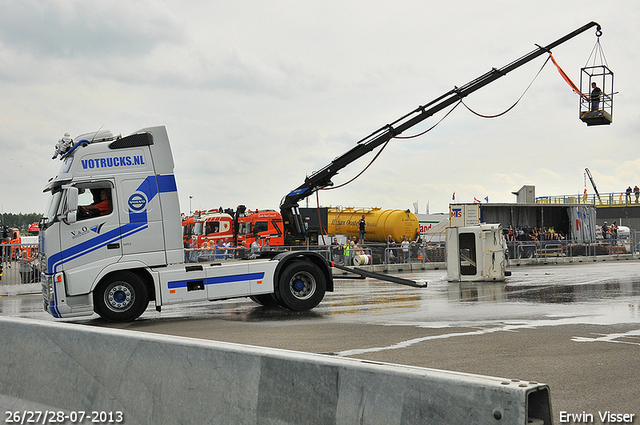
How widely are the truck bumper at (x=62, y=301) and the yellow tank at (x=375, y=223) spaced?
3020 cm

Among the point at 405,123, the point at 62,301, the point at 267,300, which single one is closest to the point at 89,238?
the point at 62,301

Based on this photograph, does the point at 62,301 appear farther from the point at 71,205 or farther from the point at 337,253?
the point at 337,253

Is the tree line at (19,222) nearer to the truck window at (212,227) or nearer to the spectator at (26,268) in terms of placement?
the spectator at (26,268)

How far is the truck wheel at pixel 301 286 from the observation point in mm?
11734

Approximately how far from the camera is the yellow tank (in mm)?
39281

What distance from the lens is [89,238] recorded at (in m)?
10.3

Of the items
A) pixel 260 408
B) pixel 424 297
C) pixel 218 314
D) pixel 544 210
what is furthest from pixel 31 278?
pixel 544 210

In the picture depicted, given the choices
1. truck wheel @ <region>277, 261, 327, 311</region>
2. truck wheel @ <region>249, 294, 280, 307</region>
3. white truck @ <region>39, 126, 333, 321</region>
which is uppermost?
white truck @ <region>39, 126, 333, 321</region>

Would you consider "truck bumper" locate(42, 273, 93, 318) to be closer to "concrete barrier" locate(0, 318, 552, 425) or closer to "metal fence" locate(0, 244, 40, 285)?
"concrete barrier" locate(0, 318, 552, 425)

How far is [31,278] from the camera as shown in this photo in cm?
Result: 1909

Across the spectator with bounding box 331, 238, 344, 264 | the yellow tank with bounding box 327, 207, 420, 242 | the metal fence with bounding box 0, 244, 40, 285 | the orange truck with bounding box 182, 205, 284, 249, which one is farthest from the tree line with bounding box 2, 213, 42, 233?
the yellow tank with bounding box 327, 207, 420, 242

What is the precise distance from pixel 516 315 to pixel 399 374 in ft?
28.6

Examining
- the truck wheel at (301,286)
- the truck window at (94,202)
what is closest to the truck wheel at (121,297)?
the truck window at (94,202)

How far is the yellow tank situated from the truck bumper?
3020 centimetres
